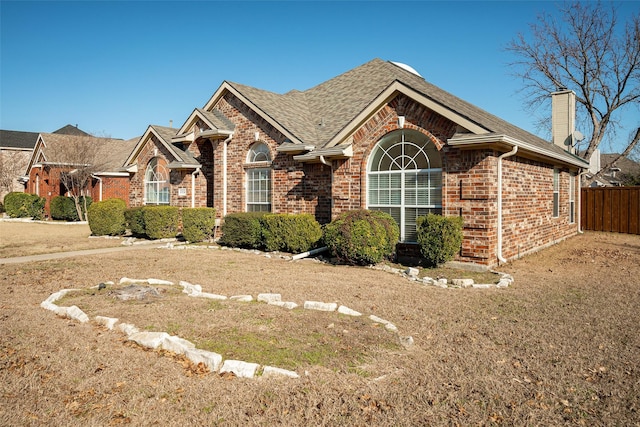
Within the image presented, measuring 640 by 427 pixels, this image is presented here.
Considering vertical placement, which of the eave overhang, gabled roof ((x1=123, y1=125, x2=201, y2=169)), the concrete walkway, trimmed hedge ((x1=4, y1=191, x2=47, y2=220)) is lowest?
the concrete walkway

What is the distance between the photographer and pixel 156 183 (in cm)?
1938

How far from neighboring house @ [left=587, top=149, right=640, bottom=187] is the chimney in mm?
5695

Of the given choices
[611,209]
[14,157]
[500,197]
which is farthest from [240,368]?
[14,157]

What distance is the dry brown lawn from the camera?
3.63m

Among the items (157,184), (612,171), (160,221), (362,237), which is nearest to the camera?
(362,237)

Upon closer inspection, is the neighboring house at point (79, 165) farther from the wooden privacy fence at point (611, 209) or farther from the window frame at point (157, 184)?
the wooden privacy fence at point (611, 209)

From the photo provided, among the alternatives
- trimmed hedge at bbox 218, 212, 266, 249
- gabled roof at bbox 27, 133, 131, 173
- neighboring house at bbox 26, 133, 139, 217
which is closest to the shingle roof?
gabled roof at bbox 27, 133, 131, 173

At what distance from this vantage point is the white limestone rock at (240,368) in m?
4.25

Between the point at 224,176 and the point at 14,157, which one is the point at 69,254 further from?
the point at 14,157

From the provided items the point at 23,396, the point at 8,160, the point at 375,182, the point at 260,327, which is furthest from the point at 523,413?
the point at 8,160

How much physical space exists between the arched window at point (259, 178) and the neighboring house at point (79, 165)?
→ 13897mm

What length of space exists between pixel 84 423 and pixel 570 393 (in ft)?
13.5

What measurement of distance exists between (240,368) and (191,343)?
3.11 feet

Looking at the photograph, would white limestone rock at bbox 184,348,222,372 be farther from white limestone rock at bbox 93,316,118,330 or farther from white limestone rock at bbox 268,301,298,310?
white limestone rock at bbox 268,301,298,310
